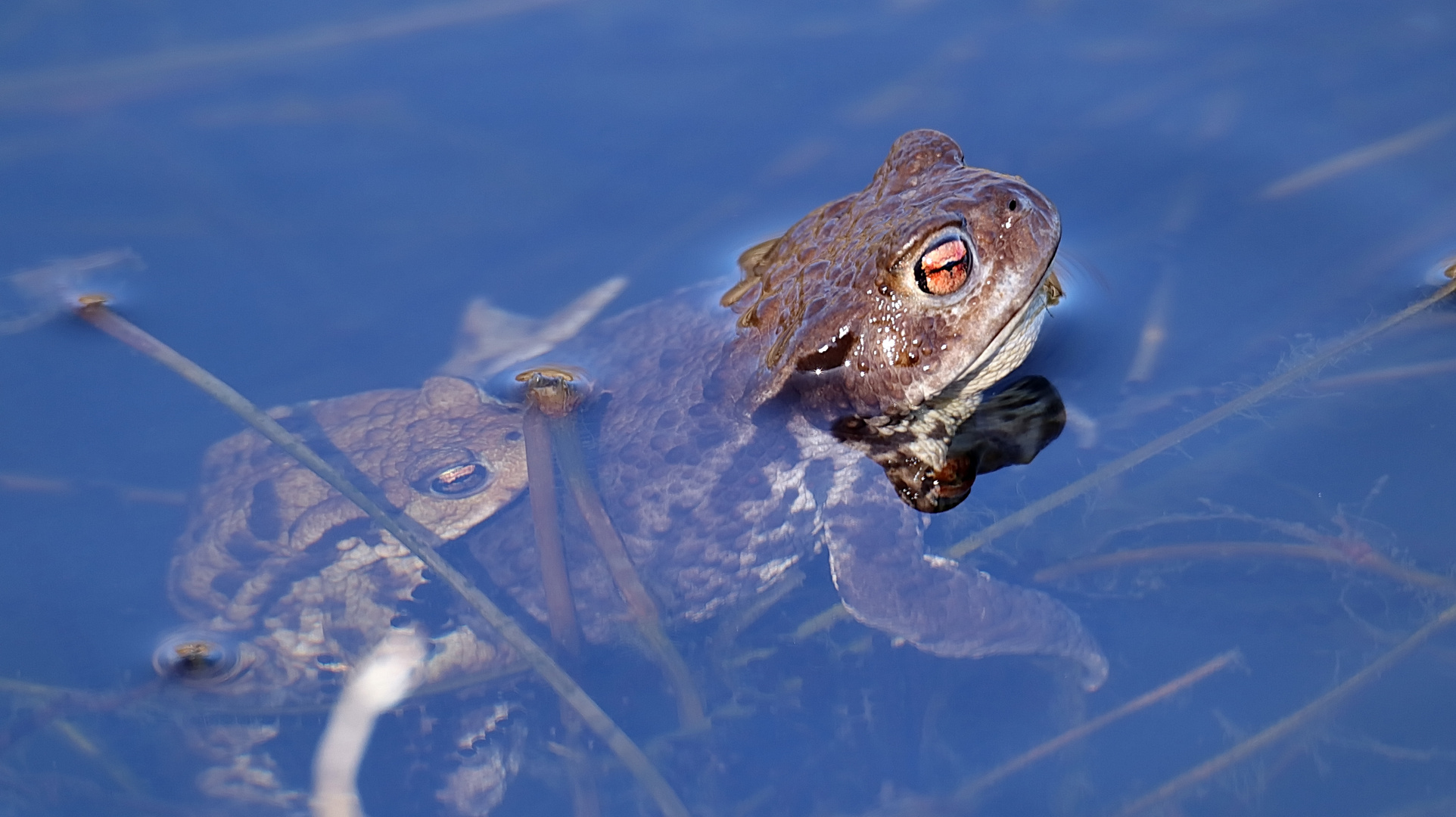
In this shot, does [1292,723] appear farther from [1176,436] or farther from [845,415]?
[845,415]

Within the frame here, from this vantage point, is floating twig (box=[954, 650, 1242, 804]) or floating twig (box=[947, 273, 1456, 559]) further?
floating twig (box=[947, 273, 1456, 559])

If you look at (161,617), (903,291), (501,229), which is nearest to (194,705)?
(161,617)

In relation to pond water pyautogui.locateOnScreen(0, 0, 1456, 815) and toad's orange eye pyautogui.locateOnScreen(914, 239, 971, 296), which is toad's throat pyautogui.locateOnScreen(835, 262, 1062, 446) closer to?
pond water pyautogui.locateOnScreen(0, 0, 1456, 815)

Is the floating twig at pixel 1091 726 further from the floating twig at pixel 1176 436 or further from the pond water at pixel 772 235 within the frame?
the floating twig at pixel 1176 436

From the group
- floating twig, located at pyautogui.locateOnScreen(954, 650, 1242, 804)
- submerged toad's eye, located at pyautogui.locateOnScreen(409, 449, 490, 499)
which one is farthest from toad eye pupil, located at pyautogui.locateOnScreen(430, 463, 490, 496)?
floating twig, located at pyautogui.locateOnScreen(954, 650, 1242, 804)

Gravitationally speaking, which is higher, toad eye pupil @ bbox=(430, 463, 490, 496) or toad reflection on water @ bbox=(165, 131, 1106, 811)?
toad eye pupil @ bbox=(430, 463, 490, 496)

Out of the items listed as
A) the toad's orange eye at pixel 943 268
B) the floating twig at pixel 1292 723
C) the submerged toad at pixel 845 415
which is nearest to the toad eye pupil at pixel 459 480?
the submerged toad at pixel 845 415

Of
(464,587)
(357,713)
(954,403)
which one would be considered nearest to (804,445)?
(954,403)
